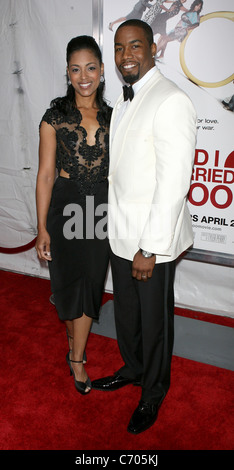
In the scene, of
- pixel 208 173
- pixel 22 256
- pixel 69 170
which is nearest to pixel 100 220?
pixel 69 170

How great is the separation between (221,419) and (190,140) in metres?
1.27

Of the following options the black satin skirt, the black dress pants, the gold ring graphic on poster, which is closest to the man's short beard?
the black satin skirt

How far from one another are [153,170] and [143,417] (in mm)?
1087

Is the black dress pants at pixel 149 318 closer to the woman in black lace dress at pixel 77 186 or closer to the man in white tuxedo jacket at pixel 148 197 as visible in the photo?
the man in white tuxedo jacket at pixel 148 197

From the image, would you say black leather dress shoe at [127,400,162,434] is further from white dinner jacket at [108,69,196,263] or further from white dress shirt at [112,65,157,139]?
white dress shirt at [112,65,157,139]

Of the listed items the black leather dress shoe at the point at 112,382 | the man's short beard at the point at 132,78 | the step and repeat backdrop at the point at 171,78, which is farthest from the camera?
the step and repeat backdrop at the point at 171,78

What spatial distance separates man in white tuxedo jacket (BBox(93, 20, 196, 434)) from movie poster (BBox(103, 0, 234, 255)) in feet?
2.76

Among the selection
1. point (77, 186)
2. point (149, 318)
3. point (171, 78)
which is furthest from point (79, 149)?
point (171, 78)

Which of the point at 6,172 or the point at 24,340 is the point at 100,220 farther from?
the point at 6,172

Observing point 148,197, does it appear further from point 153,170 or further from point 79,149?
point 79,149

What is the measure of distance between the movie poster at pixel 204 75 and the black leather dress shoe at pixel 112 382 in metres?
1.02

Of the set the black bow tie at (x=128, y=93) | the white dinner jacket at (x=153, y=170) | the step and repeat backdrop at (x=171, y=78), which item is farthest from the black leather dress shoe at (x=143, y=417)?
the black bow tie at (x=128, y=93)

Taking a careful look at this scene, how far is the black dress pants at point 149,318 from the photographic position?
1.73 metres

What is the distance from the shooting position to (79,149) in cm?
179
